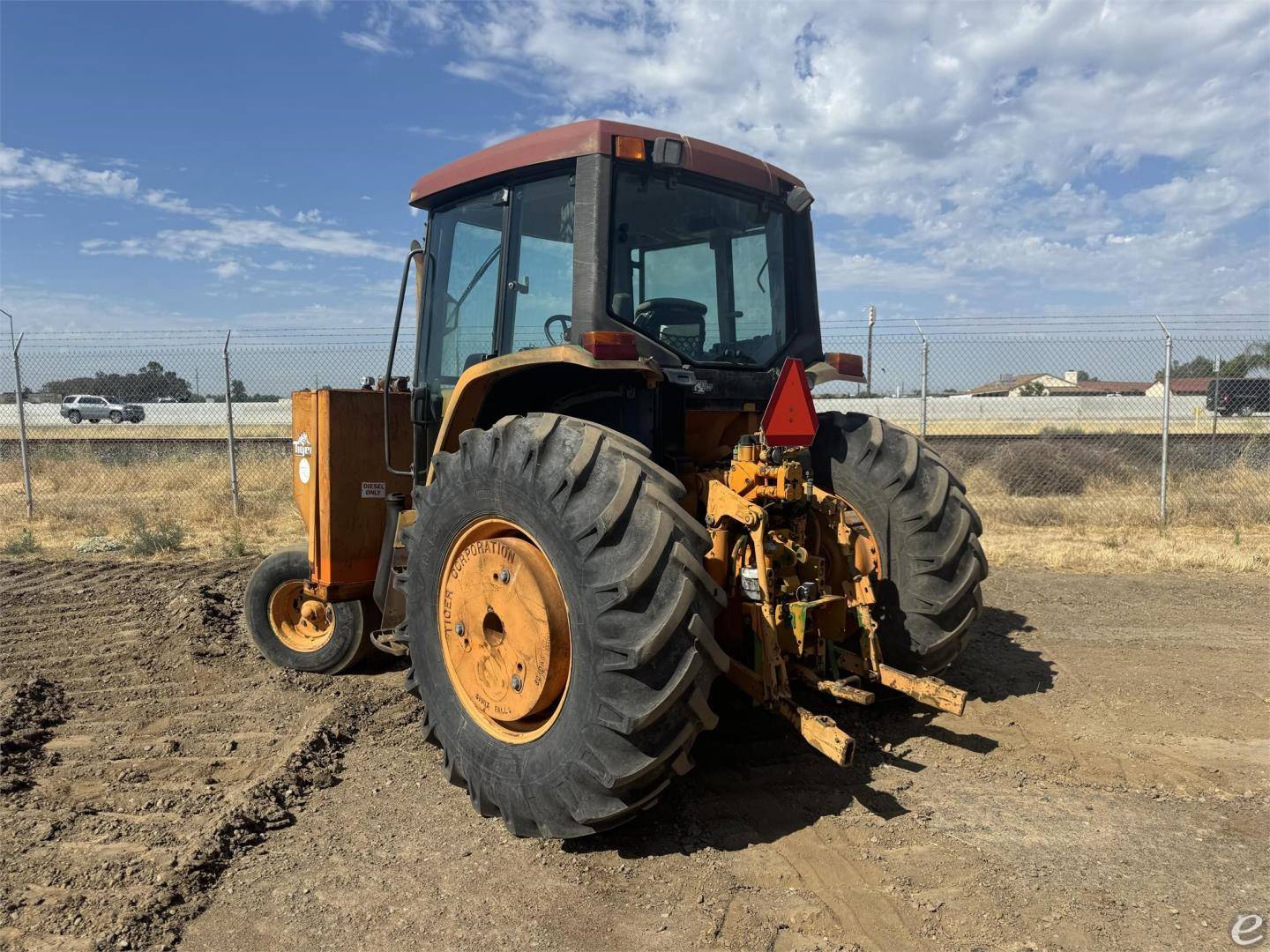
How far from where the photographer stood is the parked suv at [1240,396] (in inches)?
502

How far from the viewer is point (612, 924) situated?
8.60 ft

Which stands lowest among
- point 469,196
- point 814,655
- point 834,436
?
point 814,655

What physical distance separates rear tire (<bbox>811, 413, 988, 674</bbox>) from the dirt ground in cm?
47

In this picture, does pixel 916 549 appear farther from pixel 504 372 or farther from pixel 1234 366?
pixel 1234 366

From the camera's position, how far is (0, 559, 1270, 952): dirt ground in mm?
→ 2609

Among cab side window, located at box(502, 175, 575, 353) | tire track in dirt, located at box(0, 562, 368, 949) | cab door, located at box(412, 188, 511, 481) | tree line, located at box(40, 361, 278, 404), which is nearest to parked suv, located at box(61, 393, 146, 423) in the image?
tree line, located at box(40, 361, 278, 404)

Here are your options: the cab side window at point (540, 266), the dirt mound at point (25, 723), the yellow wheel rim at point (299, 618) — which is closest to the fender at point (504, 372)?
the cab side window at point (540, 266)

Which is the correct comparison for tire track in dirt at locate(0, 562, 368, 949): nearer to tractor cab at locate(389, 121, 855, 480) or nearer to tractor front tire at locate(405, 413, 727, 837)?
tractor front tire at locate(405, 413, 727, 837)

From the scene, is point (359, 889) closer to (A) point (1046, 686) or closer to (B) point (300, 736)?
(B) point (300, 736)

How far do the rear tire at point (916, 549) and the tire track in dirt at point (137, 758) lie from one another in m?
2.64

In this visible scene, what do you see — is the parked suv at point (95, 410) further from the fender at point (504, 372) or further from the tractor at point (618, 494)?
the fender at point (504, 372)

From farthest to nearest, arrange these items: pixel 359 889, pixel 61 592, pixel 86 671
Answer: pixel 61 592 < pixel 86 671 < pixel 359 889

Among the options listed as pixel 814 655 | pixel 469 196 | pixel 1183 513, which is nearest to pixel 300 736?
pixel 814 655

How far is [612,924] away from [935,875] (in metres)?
1.09
